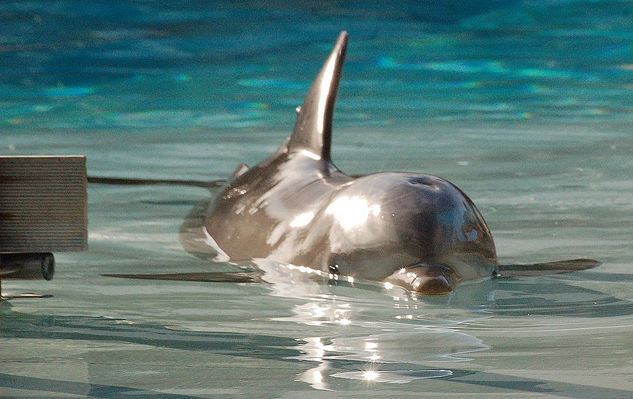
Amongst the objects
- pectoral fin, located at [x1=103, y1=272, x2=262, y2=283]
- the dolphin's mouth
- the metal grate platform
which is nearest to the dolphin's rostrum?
the dolphin's mouth

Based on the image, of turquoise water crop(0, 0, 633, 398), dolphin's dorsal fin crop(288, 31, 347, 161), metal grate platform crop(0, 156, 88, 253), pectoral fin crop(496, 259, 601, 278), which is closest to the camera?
turquoise water crop(0, 0, 633, 398)

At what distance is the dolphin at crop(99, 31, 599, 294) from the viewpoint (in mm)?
5461

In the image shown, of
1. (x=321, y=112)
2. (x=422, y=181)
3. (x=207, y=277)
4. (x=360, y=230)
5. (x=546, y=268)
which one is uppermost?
(x=321, y=112)

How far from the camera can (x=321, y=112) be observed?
23.2 feet

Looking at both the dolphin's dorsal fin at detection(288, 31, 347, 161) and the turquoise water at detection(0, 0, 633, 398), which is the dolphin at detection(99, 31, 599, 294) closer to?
the dolphin's dorsal fin at detection(288, 31, 347, 161)

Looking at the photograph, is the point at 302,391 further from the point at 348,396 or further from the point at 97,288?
the point at 97,288

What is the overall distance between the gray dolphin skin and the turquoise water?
122mm

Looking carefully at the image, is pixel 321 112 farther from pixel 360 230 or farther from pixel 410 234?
pixel 410 234

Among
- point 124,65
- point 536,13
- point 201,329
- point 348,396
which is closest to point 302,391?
point 348,396

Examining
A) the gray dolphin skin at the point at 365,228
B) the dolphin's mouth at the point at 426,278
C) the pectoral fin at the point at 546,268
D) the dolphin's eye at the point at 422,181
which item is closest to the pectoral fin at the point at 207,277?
the gray dolphin skin at the point at 365,228

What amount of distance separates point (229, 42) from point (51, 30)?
3.09 metres

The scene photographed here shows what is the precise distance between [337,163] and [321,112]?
10.7ft

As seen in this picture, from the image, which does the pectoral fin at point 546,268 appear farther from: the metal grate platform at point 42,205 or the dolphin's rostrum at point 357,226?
the metal grate platform at point 42,205

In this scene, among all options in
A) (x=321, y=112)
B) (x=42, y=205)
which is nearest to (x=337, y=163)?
(x=321, y=112)
